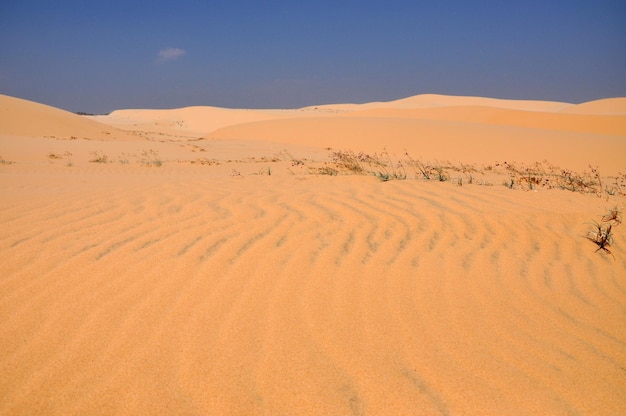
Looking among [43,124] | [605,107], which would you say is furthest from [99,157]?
[605,107]

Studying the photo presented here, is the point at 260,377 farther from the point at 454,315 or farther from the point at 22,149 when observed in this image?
the point at 22,149

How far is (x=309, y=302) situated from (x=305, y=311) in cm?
10

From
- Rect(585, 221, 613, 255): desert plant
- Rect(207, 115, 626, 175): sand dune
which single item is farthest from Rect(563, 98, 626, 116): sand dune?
Rect(585, 221, 613, 255): desert plant

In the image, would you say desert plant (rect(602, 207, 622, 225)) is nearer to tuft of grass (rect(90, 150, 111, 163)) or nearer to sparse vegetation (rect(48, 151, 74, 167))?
tuft of grass (rect(90, 150, 111, 163))

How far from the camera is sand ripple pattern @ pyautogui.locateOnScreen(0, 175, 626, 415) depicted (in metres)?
1.85

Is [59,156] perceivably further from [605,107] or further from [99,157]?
[605,107]

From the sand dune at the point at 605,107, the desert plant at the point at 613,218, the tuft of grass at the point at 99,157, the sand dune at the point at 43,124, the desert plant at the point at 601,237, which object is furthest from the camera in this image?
the sand dune at the point at 605,107

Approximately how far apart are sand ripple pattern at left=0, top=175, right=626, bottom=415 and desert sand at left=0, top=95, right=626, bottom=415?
10 millimetres

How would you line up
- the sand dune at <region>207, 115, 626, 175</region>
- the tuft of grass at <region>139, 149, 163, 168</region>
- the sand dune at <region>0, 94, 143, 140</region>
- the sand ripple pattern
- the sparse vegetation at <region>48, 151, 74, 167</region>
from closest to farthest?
the sand ripple pattern → the tuft of grass at <region>139, 149, 163, 168</region> → the sparse vegetation at <region>48, 151, 74, 167</region> → the sand dune at <region>207, 115, 626, 175</region> → the sand dune at <region>0, 94, 143, 140</region>

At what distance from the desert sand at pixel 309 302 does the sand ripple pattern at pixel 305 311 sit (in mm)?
10

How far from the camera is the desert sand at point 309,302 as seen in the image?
1.86 meters

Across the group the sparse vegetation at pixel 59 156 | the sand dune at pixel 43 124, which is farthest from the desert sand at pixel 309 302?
the sand dune at pixel 43 124

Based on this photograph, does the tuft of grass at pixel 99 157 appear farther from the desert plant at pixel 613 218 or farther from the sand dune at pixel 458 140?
the desert plant at pixel 613 218

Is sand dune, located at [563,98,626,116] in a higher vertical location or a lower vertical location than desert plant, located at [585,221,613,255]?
higher
